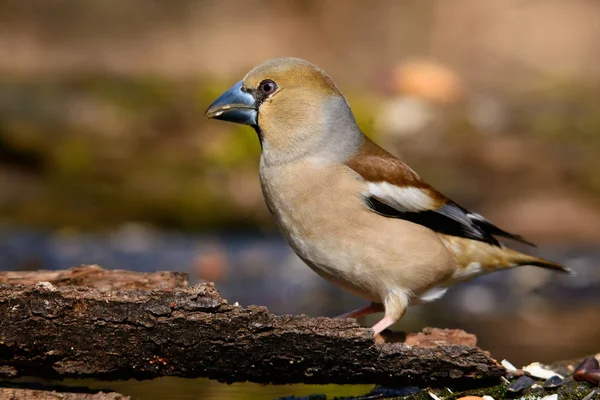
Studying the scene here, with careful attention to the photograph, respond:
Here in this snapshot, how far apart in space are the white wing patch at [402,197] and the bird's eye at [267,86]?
2.73 feet

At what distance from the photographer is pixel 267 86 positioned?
5438 millimetres

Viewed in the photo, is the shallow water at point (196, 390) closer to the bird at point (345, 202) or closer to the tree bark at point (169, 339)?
the bird at point (345, 202)

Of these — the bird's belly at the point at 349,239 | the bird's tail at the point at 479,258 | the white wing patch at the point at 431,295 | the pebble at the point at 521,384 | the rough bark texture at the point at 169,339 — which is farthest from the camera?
the bird's tail at the point at 479,258

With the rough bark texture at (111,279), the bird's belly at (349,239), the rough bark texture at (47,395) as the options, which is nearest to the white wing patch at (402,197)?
the bird's belly at (349,239)

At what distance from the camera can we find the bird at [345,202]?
5.12m

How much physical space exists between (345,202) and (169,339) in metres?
1.57

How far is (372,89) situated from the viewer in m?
16.0

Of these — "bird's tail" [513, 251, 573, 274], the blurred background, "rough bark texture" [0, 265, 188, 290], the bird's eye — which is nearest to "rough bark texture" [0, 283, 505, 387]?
"rough bark texture" [0, 265, 188, 290]

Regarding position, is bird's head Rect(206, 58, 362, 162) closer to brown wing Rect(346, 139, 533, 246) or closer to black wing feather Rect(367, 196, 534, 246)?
brown wing Rect(346, 139, 533, 246)

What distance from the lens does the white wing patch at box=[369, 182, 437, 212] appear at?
5344mm

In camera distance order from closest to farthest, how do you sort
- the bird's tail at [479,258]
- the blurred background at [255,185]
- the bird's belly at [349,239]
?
the bird's belly at [349,239] < the bird's tail at [479,258] < the blurred background at [255,185]

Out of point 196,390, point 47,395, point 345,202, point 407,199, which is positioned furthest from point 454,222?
point 47,395

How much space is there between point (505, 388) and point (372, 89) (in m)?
11.9

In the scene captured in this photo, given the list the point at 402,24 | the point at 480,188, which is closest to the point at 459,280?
the point at 480,188
